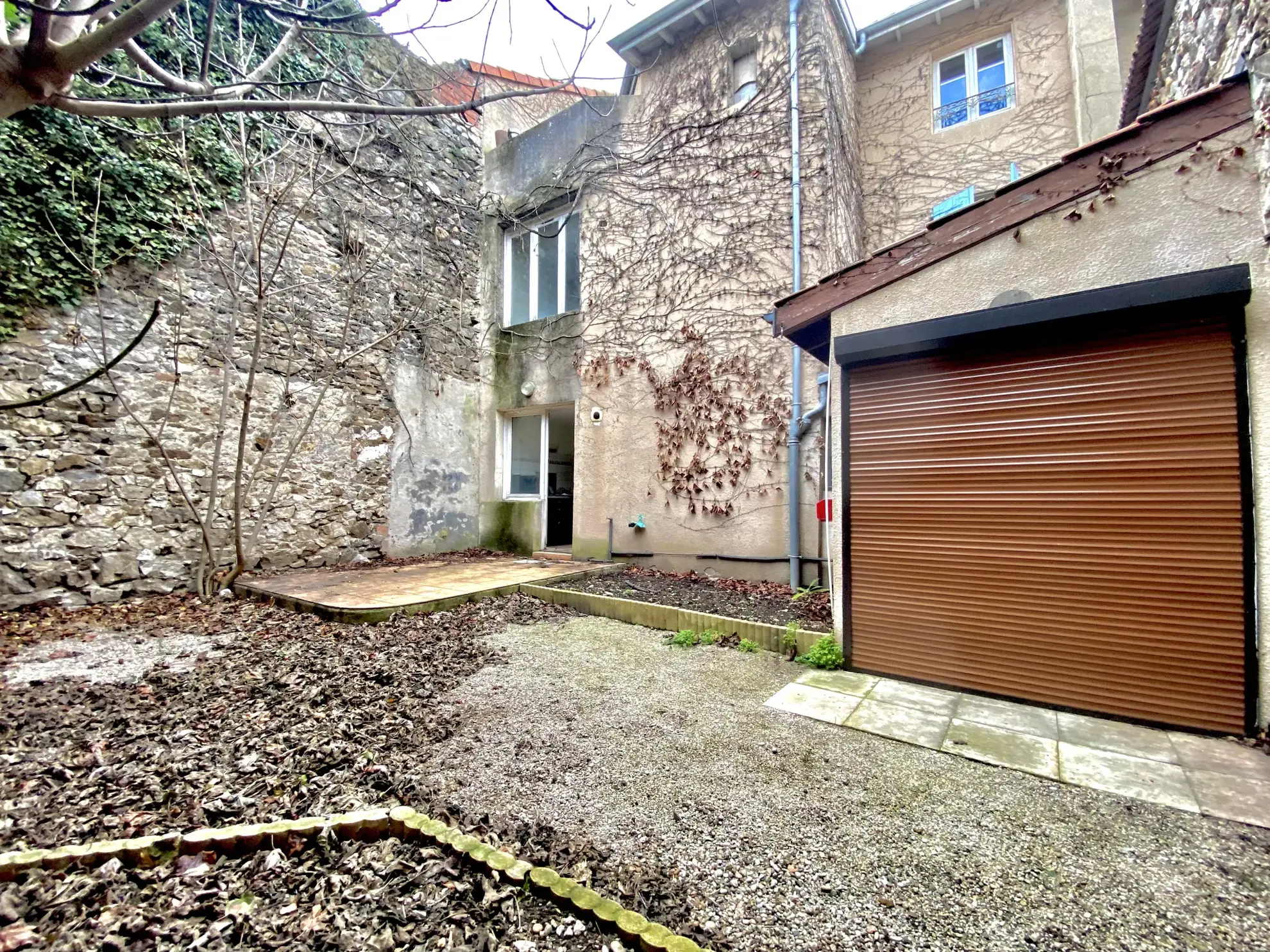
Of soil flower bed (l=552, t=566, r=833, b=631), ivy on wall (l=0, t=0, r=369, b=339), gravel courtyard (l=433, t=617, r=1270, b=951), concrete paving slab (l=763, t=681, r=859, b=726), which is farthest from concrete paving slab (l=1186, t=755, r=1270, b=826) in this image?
ivy on wall (l=0, t=0, r=369, b=339)

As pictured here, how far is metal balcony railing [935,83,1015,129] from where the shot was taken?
21.6 feet

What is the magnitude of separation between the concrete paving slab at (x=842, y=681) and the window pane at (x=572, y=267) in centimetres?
596

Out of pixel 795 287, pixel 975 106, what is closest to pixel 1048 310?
pixel 795 287

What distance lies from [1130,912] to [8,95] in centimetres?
381

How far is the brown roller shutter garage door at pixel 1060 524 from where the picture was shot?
2.49 metres

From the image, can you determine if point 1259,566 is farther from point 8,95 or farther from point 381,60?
point 381,60

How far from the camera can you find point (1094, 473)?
2742mm

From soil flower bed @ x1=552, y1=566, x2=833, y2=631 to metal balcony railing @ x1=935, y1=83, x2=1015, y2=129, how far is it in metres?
6.71

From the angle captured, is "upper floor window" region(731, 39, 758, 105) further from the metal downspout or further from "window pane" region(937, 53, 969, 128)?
"window pane" region(937, 53, 969, 128)

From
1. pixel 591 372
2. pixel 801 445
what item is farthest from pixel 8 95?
pixel 591 372

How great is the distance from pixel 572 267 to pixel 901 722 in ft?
23.2

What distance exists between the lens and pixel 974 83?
6785mm

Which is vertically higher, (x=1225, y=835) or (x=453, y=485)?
(x=453, y=485)

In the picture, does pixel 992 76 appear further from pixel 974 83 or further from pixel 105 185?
pixel 105 185
